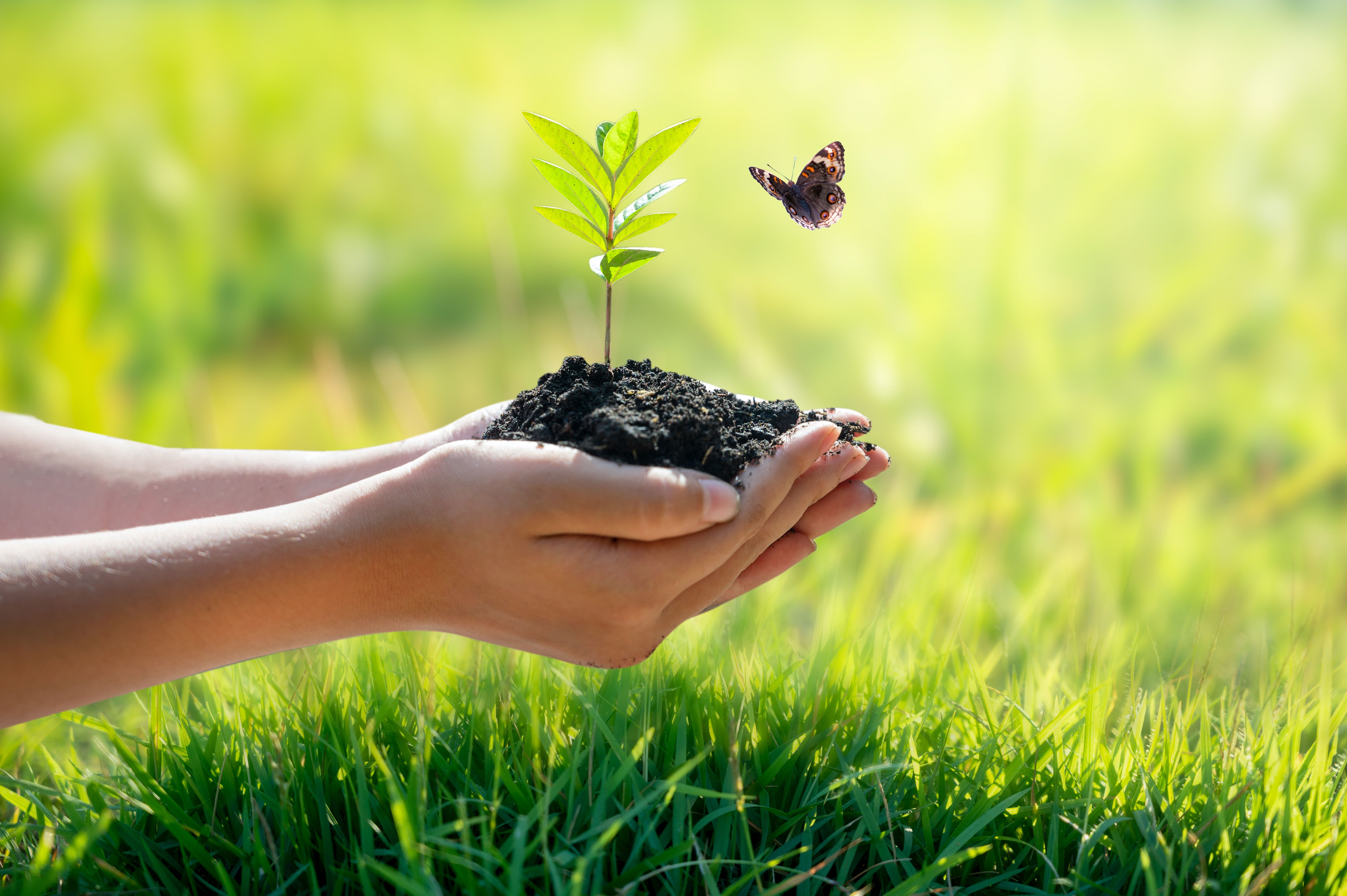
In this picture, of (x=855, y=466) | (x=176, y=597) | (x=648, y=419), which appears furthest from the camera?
(x=855, y=466)

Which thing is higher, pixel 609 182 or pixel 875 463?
pixel 609 182

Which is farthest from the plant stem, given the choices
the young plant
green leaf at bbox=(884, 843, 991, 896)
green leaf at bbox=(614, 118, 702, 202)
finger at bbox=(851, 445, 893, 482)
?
green leaf at bbox=(884, 843, 991, 896)

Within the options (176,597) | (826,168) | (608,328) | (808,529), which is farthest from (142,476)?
(826,168)

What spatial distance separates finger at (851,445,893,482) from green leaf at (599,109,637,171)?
500 millimetres

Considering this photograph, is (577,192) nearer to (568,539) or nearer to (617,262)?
(617,262)

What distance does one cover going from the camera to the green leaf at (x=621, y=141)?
1062 millimetres

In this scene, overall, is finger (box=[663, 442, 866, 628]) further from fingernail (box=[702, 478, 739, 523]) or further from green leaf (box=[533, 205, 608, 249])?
green leaf (box=[533, 205, 608, 249])

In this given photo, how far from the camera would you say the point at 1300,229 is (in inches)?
99.3

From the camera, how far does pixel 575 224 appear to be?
1.12m

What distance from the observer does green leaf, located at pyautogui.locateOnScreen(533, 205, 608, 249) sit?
109 cm

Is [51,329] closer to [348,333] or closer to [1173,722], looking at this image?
[348,333]

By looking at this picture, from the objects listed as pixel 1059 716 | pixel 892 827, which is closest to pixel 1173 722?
pixel 1059 716

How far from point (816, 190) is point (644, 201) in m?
0.25

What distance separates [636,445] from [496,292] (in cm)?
187
